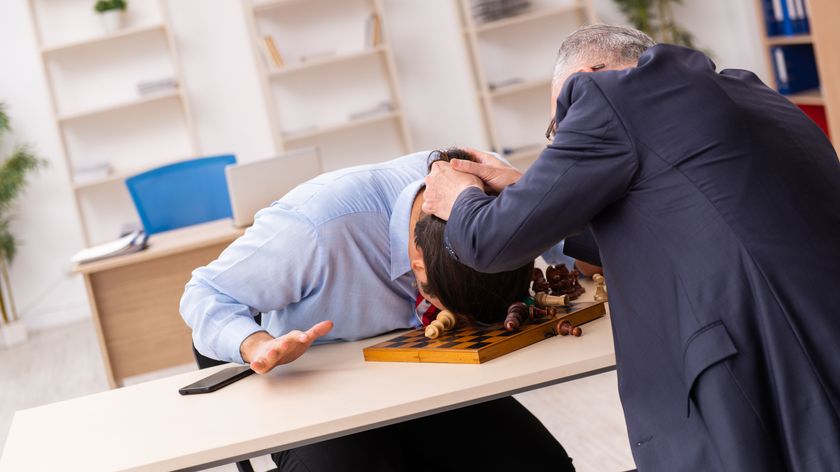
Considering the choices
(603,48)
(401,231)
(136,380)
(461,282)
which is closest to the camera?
(603,48)

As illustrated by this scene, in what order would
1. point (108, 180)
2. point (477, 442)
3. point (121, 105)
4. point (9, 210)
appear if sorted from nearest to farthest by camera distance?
point (477, 442) < point (121, 105) < point (108, 180) < point (9, 210)

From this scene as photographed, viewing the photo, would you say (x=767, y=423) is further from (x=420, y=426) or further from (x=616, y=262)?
→ (x=420, y=426)

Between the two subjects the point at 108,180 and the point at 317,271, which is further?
the point at 108,180

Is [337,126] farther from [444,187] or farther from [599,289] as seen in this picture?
[444,187]

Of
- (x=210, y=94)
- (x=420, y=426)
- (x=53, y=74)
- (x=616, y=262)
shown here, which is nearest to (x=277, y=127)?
(x=210, y=94)

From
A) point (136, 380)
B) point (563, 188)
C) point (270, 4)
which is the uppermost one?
point (270, 4)

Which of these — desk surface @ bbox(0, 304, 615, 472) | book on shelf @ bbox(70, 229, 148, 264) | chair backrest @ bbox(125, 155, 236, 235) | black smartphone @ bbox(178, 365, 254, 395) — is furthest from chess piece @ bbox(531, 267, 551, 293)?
chair backrest @ bbox(125, 155, 236, 235)

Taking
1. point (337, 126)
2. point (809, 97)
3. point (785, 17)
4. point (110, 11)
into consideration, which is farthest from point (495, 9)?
point (110, 11)

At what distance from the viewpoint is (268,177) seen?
3596mm

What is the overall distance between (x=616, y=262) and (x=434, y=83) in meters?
5.62

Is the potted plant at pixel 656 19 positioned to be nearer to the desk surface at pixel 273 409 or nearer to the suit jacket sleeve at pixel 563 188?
the desk surface at pixel 273 409

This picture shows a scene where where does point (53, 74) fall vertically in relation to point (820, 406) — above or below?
above

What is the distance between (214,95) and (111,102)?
28.3 inches

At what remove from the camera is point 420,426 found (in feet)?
6.22
